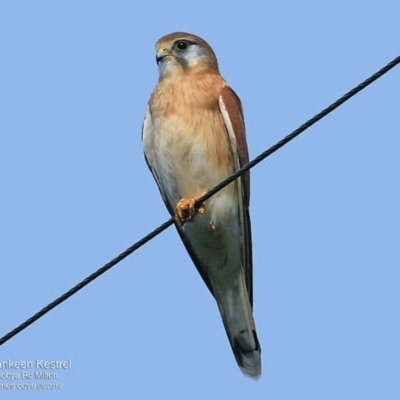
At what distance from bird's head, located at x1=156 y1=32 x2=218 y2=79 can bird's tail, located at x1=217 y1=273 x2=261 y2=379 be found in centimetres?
152

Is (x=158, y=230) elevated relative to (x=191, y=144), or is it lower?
lower

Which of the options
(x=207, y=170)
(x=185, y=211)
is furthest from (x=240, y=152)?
(x=185, y=211)

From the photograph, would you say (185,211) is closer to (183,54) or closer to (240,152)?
(240,152)

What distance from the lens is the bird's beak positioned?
747 cm

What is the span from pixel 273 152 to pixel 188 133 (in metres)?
1.87

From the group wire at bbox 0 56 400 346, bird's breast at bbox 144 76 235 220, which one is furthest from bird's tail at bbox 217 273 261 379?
wire at bbox 0 56 400 346

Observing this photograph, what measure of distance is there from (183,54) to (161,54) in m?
0.16

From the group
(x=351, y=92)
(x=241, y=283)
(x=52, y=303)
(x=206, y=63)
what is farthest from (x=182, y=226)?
(x=351, y=92)

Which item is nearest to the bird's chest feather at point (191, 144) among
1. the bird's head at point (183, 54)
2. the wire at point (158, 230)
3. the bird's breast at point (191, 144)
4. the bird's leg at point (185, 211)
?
the bird's breast at point (191, 144)

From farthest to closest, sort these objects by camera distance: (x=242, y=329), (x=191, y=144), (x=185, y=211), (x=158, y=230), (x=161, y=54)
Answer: (x=161, y=54) < (x=242, y=329) < (x=191, y=144) < (x=185, y=211) < (x=158, y=230)

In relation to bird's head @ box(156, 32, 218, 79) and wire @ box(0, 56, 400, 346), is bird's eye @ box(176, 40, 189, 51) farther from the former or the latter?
wire @ box(0, 56, 400, 346)

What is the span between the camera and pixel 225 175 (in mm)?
6898

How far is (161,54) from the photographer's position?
748 centimetres

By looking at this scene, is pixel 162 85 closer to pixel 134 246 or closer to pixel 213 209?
pixel 213 209
